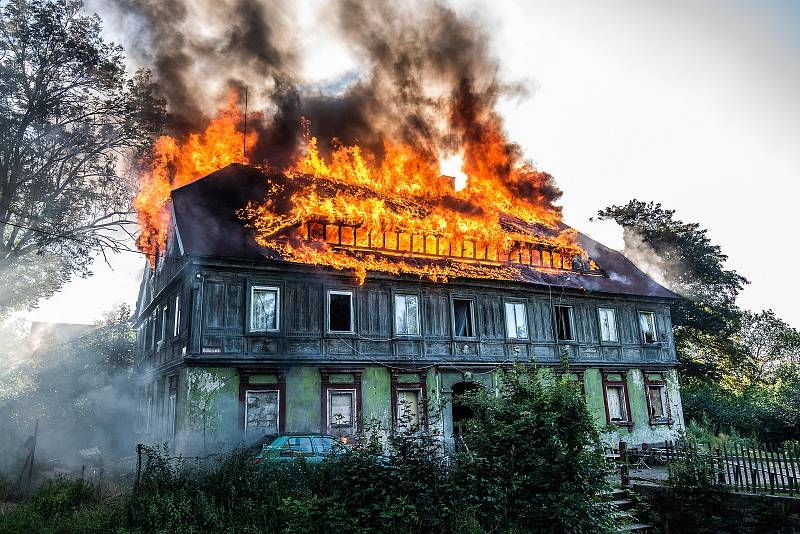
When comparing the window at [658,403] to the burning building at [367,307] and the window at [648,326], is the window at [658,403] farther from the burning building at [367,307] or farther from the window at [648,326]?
the window at [648,326]

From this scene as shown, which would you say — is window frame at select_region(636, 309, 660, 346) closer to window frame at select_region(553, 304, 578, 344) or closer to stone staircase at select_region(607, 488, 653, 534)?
window frame at select_region(553, 304, 578, 344)

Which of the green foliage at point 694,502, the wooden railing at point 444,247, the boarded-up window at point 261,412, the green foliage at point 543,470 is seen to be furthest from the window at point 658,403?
the boarded-up window at point 261,412

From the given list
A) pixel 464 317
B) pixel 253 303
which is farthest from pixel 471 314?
pixel 253 303

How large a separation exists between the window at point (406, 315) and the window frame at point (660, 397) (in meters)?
12.5

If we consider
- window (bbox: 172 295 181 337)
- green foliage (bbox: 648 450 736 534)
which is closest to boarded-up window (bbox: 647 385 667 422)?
green foliage (bbox: 648 450 736 534)

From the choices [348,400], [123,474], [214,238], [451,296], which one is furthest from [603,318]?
[123,474]

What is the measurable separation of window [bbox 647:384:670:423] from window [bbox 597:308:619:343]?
9.89ft

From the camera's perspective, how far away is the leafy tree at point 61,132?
62.5ft

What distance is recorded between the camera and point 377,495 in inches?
404

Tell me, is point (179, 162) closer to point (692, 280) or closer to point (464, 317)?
point (464, 317)

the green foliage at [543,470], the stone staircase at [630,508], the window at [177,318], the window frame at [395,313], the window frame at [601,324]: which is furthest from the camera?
the window frame at [601,324]

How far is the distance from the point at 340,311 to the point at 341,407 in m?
3.42

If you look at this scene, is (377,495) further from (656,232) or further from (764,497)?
(656,232)

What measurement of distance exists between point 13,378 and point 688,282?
137 feet
